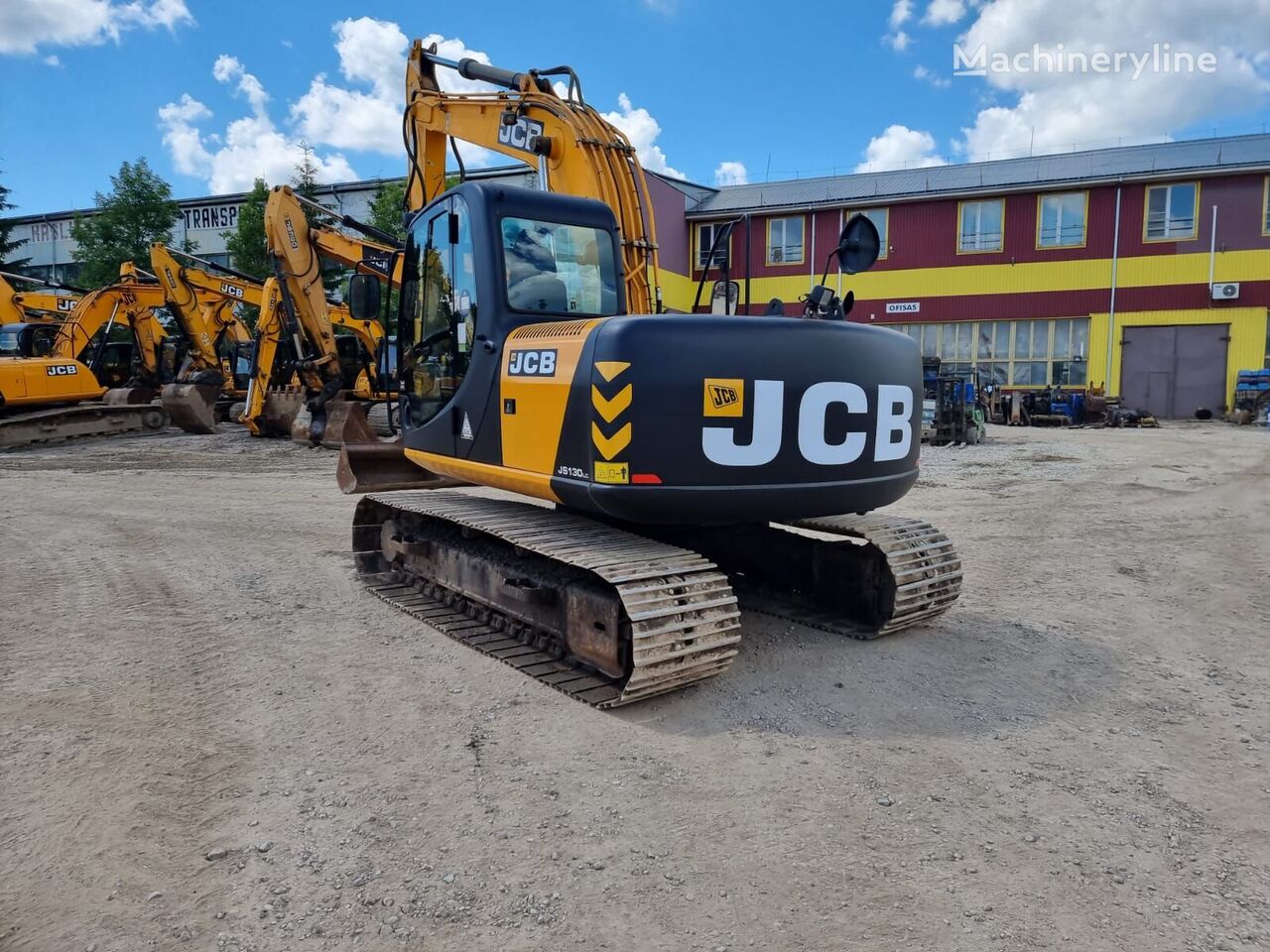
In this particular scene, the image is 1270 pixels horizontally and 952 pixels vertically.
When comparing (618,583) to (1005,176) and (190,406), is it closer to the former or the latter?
(190,406)

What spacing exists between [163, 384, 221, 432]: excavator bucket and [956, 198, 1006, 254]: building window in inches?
843

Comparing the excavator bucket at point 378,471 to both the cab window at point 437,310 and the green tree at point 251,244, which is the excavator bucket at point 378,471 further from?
the green tree at point 251,244

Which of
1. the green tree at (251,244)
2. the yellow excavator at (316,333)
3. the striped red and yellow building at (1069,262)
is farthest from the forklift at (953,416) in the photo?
the green tree at (251,244)

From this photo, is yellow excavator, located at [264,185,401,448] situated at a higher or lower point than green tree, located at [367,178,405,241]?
lower

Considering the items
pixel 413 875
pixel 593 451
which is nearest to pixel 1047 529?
pixel 593 451

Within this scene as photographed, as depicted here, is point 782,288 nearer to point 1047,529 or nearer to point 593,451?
point 1047,529

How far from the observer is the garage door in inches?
990

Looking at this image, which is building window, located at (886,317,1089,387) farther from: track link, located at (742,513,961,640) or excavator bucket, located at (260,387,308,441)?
track link, located at (742,513,961,640)

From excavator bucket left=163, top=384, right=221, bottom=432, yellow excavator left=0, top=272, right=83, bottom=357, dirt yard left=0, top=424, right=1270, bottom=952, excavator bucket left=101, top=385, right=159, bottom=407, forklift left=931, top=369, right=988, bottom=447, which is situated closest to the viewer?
Answer: dirt yard left=0, top=424, right=1270, bottom=952

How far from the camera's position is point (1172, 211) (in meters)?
25.5

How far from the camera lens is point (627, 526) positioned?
16.9 ft

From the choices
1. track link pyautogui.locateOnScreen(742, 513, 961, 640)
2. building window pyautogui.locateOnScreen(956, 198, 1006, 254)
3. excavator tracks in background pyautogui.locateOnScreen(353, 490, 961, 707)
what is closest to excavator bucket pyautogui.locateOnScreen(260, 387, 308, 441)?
excavator tracks in background pyautogui.locateOnScreen(353, 490, 961, 707)

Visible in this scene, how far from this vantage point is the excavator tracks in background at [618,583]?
4004mm

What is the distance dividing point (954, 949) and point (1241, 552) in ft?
21.5
